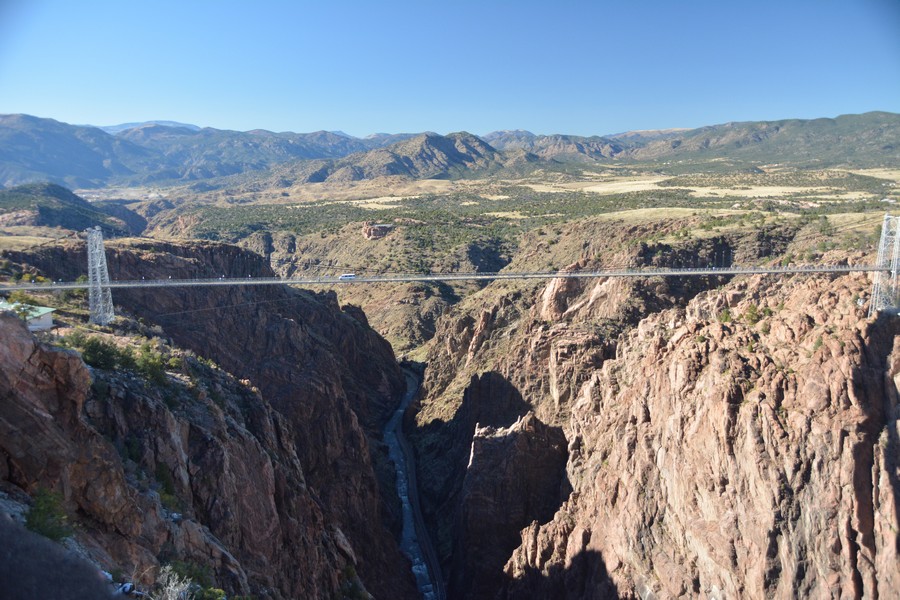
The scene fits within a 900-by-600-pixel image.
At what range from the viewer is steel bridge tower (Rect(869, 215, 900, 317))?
33.0 metres

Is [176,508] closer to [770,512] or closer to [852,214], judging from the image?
[770,512]

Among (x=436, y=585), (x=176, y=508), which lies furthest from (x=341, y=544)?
(x=176, y=508)

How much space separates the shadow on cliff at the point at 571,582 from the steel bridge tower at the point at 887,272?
18152 millimetres

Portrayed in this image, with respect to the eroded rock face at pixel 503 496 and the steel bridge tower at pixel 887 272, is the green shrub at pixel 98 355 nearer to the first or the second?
the eroded rock face at pixel 503 496

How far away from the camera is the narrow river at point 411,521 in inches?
1794

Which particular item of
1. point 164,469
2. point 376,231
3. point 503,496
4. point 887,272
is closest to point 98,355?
point 164,469

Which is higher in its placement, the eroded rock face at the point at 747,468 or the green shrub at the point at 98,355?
the green shrub at the point at 98,355

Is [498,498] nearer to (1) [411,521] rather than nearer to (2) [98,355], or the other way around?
(1) [411,521]

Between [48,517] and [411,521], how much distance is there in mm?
38459

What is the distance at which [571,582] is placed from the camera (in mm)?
36969

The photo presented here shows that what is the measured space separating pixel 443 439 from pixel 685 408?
28.3m

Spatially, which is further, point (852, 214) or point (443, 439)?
point (852, 214)

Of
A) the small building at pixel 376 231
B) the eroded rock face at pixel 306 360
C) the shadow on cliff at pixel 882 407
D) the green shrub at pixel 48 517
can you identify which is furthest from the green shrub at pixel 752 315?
the small building at pixel 376 231

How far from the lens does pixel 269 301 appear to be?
66.5 metres
